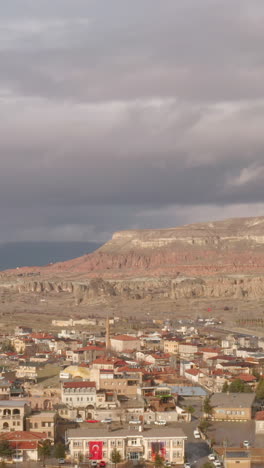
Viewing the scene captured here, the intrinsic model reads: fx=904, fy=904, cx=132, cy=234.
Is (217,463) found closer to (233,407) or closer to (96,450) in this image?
(96,450)

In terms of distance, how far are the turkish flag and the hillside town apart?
0.05m

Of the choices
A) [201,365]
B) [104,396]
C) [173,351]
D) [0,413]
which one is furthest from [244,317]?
[0,413]

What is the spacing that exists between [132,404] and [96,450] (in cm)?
1060

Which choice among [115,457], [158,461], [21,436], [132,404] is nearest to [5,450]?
[21,436]

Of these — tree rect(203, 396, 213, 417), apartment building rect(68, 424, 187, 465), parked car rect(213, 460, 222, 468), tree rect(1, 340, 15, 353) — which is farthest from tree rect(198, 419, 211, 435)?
tree rect(1, 340, 15, 353)

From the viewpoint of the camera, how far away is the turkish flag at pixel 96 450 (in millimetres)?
41166

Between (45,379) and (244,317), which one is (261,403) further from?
(244,317)

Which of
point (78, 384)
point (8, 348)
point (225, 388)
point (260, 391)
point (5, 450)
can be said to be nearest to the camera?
point (5, 450)

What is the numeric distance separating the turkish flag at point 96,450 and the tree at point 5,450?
3.64m

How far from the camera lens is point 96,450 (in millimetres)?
41344

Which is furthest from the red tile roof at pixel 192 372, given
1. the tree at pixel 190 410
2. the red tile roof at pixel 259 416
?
the red tile roof at pixel 259 416

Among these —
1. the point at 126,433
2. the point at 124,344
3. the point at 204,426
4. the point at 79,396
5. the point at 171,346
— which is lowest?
the point at 204,426

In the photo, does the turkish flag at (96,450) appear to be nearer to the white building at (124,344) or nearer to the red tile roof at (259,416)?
the red tile roof at (259,416)

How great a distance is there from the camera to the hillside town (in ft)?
137
